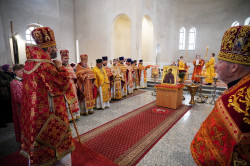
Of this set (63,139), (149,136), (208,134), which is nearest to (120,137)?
(149,136)

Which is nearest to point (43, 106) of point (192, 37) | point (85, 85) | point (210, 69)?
point (85, 85)

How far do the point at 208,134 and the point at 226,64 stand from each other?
576 mm

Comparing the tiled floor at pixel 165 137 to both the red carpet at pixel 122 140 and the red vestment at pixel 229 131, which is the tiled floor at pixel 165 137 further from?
the red vestment at pixel 229 131

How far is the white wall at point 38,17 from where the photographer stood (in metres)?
10.4

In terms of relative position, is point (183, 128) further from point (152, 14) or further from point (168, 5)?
point (168, 5)

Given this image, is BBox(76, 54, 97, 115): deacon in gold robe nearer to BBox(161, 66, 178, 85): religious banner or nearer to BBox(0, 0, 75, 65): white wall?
BBox(161, 66, 178, 85): religious banner

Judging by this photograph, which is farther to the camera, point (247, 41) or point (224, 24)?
point (224, 24)

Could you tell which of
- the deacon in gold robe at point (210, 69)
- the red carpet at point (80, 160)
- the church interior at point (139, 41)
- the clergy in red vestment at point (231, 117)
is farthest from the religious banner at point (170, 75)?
the deacon in gold robe at point (210, 69)

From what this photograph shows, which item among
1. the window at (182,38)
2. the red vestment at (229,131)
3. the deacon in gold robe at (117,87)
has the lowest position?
the deacon in gold robe at (117,87)

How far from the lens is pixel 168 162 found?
2441mm

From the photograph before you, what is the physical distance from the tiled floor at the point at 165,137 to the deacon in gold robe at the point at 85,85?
1.21 ft

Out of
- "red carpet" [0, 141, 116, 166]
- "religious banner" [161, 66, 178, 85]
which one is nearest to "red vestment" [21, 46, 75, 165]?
"red carpet" [0, 141, 116, 166]

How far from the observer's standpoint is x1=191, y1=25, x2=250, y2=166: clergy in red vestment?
86 centimetres

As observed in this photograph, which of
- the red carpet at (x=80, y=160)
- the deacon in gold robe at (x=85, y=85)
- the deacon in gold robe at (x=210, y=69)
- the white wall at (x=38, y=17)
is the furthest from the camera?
the white wall at (x=38, y=17)
